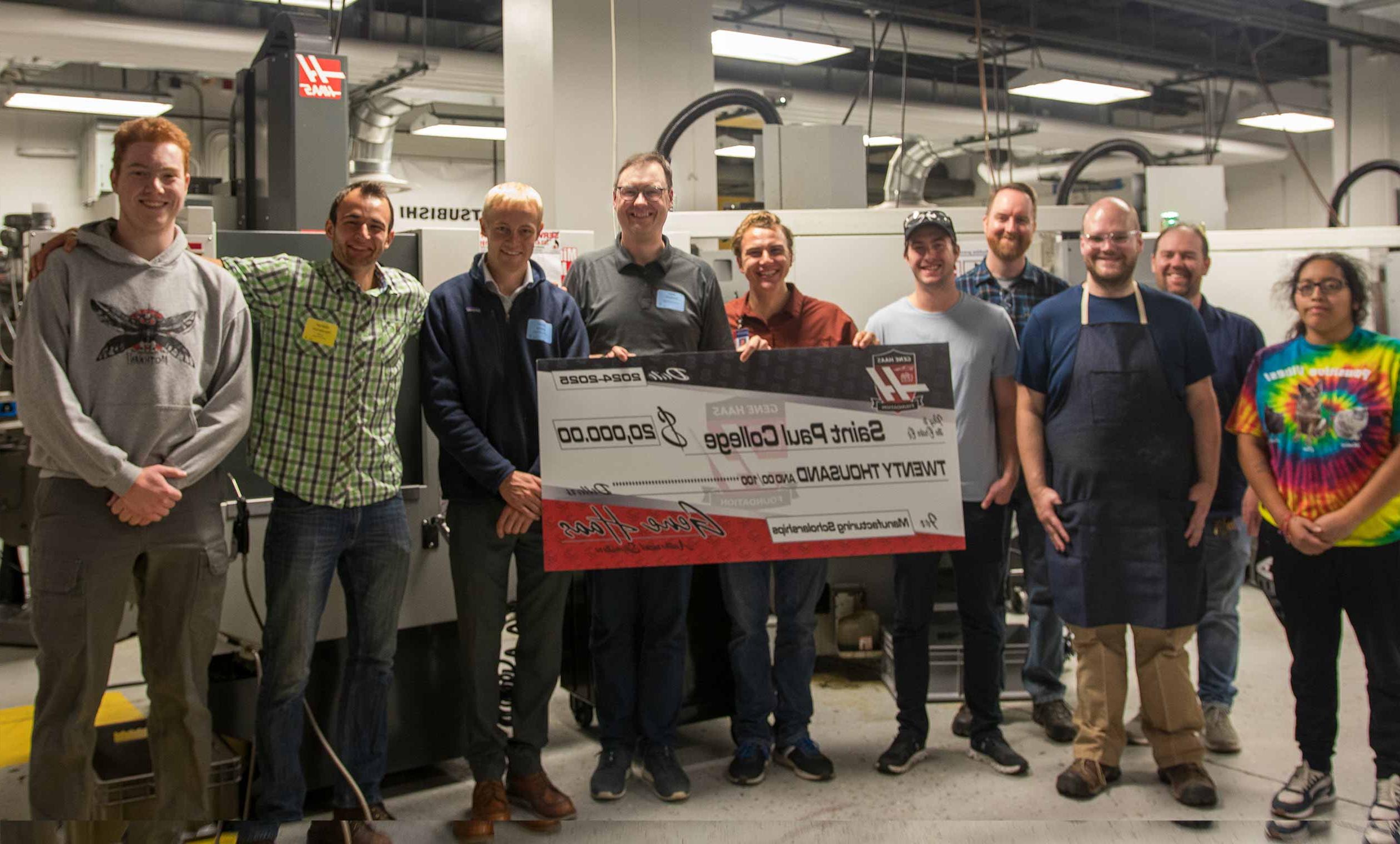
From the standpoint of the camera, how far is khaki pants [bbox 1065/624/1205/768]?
2.85 metres

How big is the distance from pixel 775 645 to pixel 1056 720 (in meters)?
1.03

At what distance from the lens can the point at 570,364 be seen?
8.61 feet

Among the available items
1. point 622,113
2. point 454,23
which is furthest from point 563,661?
point 454,23

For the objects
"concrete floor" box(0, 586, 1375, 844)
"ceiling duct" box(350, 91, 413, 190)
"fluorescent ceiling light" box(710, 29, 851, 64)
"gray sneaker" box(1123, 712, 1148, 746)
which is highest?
"fluorescent ceiling light" box(710, 29, 851, 64)

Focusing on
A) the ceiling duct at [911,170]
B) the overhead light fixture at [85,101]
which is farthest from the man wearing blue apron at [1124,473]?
the overhead light fixture at [85,101]

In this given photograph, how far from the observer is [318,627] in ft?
8.34

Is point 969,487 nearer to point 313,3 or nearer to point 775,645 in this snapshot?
point 775,645

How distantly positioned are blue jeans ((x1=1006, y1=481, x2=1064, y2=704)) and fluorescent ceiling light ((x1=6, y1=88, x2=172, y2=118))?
28.1 feet

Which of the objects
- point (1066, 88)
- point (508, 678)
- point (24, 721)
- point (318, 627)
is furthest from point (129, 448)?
point (1066, 88)

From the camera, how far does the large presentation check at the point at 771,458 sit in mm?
2699

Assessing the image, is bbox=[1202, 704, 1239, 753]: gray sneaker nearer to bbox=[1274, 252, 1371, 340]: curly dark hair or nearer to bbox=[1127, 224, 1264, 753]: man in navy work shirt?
bbox=[1127, 224, 1264, 753]: man in navy work shirt

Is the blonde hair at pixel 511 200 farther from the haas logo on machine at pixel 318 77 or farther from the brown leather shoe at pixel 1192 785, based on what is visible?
the brown leather shoe at pixel 1192 785

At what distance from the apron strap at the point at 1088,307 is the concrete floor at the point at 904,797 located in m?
1.33

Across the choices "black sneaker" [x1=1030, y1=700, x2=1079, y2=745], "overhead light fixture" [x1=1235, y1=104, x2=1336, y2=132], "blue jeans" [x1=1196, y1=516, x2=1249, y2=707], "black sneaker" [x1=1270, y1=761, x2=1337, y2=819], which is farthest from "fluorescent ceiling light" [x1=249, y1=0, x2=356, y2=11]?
"overhead light fixture" [x1=1235, y1=104, x2=1336, y2=132]
